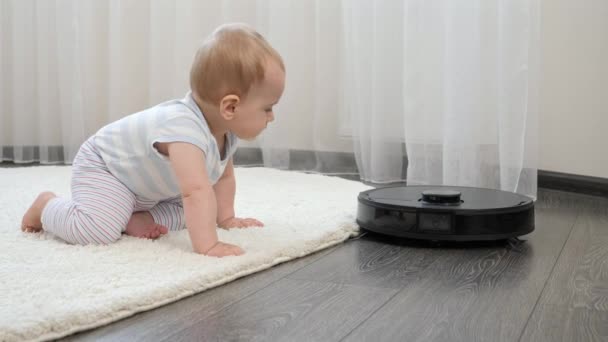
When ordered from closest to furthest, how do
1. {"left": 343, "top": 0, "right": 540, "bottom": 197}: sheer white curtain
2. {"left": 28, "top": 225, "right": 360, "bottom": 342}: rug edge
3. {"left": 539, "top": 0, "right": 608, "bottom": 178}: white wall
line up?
{"left": 28, "top": 225, "right": 360, "bottom": 342}: rug edge < {"left": 343, "top": 0, "right": 540, "bottom": 197}: sheer white curtain < {"left": 539, "top": 0, "right": 608, "bottom": 178}: white wall

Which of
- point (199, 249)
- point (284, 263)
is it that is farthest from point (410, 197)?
point (199, 249)

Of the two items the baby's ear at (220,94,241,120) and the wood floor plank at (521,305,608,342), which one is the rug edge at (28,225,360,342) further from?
the wood floor plank at (521,305,608,342)

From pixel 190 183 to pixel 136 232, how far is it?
206 millimetres

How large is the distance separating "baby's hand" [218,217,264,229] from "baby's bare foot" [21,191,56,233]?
0.32 m

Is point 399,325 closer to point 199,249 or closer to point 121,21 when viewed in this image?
point 199,249

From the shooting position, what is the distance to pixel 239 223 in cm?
142

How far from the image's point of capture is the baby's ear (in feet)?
4.05

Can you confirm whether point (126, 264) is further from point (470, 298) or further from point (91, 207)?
point (470, 298)

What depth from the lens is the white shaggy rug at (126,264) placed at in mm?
861

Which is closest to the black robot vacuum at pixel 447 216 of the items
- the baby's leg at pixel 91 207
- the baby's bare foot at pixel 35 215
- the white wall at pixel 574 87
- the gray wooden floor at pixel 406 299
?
the gray wooden floor at pixel 406 299

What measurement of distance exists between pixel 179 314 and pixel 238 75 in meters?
0.46

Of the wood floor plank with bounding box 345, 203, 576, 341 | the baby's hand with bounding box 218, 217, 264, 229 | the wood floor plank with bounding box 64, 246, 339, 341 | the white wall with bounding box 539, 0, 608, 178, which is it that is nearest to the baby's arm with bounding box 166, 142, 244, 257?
the wood floor plank with bounding box 64, 246, 339, 341

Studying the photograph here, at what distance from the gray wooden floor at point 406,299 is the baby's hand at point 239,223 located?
8.0 inches

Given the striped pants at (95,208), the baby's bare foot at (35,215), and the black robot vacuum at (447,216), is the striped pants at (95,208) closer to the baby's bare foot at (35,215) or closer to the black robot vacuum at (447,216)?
the baby's bare foot at (35,215)
